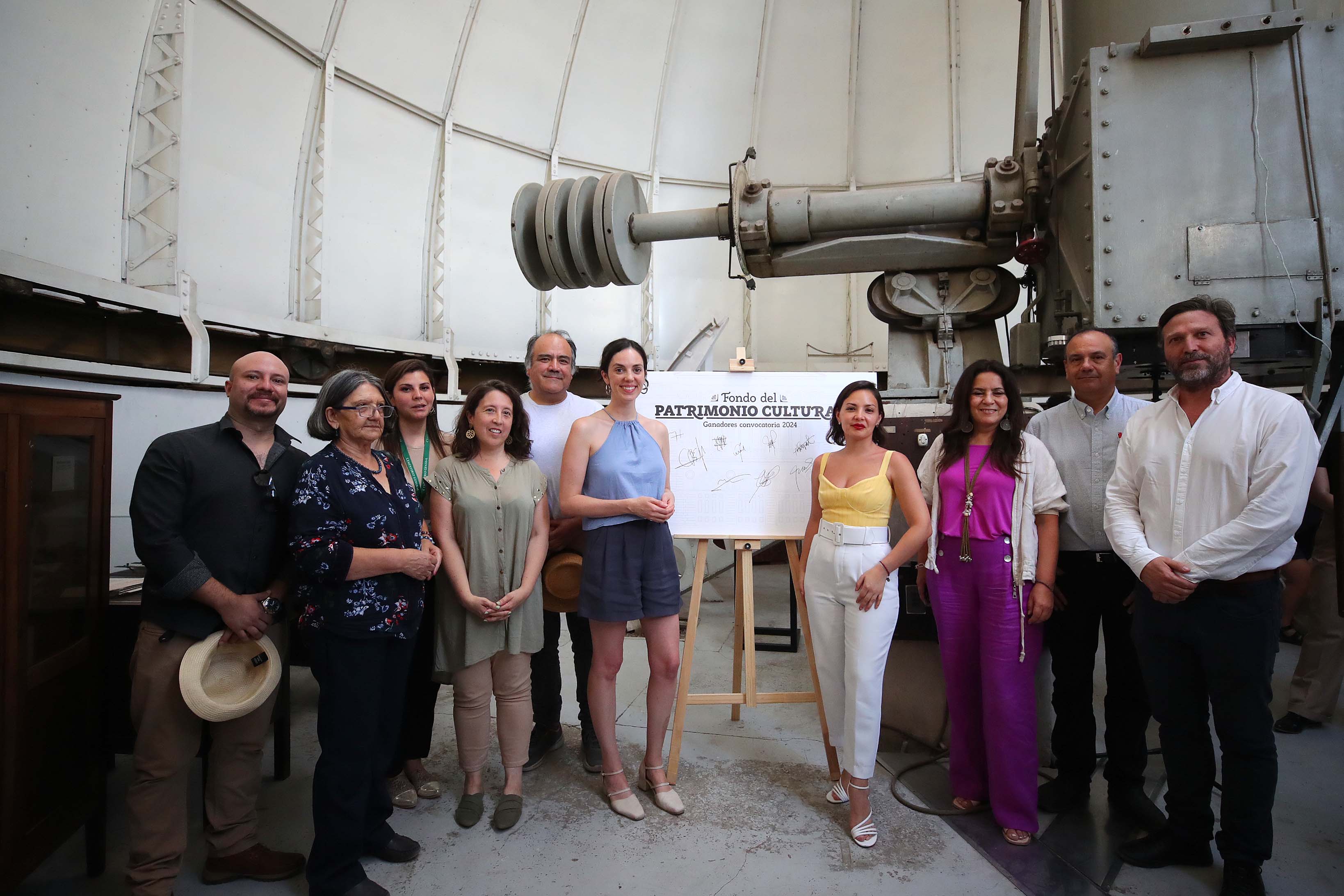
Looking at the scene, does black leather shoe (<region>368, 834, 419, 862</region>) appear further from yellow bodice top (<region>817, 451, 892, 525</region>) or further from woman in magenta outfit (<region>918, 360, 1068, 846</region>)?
woman in magenta outfit (<region>918, 360, 1068, 846</region>)

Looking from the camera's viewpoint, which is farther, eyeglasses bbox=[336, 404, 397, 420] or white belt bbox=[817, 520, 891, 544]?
white belt bbox=[817, 520, 891, 544]

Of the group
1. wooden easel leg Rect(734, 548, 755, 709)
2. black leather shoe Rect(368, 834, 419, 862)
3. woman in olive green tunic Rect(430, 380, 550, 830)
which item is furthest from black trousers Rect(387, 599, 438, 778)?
wooden easel leg Rect(734, 548, 755, 709)

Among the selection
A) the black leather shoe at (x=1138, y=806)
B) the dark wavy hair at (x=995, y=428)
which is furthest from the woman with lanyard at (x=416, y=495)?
the black leather shoe at (x=1138, y=806)

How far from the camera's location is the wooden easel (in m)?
2.52

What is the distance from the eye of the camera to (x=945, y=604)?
7.61ft

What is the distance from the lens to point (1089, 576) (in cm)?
232

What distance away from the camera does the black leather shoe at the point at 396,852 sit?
2.10m

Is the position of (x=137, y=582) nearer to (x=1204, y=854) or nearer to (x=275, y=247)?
(x=275, y=247)

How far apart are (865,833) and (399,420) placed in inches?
87.1

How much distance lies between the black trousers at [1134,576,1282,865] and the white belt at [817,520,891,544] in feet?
2.62

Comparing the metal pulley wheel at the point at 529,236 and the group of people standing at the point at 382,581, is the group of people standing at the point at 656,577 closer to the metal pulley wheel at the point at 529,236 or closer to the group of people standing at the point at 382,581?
the group of people standing at the point at 382,581

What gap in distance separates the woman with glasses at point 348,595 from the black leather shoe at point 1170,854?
7.76ft

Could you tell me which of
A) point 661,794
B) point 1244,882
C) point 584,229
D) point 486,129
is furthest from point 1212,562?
point 486,129

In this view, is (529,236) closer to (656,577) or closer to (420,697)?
(656,577)
